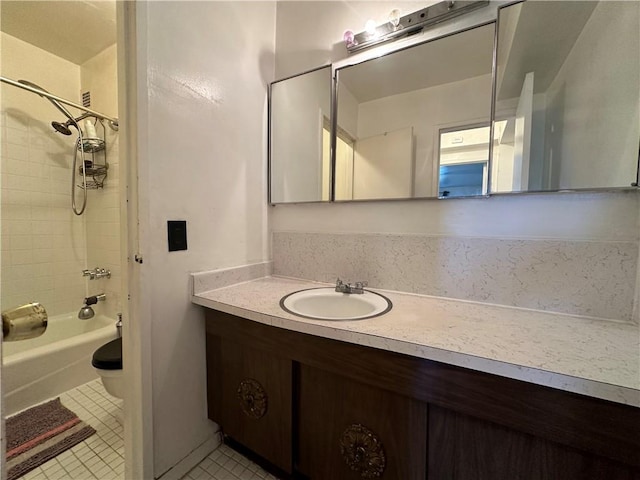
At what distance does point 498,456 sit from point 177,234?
1.26m

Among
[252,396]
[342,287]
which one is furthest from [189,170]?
[252,396]

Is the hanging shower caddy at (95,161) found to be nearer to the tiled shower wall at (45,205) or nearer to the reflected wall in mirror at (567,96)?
the tiled shower wall at (45,205)

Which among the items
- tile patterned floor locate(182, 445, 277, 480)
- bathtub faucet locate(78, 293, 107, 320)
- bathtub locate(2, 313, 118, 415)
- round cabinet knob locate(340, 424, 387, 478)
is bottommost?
tile patterned floor locate(182, 445, 277, 480)

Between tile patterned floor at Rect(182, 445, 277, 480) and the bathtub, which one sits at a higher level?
the bathtub

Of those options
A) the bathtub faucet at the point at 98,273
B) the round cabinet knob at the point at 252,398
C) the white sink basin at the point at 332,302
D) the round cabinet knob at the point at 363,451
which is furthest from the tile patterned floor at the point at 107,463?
the bathtub faucet at the point at 98,273

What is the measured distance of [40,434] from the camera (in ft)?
4.22

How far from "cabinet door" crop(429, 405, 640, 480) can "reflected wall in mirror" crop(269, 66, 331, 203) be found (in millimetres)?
1054

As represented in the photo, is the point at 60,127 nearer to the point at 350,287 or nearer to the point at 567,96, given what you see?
the point at 350,287

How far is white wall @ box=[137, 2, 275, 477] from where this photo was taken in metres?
0.98

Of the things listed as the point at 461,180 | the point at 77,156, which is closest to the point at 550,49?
the point at 461,180

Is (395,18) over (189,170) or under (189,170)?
over

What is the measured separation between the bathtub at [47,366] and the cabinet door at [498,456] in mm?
1996

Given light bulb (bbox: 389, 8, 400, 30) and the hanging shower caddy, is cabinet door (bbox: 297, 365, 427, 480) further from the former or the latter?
the hanging shower caddy

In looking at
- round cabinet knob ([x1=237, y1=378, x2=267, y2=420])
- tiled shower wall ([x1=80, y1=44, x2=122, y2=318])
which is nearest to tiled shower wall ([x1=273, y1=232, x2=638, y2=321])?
round cabinet knob ([x1=237, y1=378, x2=267, y2=420])
